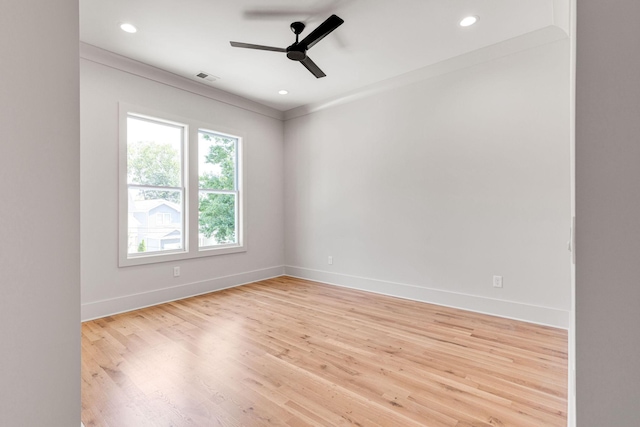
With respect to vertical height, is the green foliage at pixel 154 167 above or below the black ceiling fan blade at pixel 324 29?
below

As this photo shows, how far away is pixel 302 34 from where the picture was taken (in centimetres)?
287

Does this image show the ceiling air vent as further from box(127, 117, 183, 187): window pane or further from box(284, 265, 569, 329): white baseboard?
box(284, 265, 569, 329): white baseboard

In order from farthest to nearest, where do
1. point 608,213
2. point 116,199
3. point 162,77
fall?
point 162,77 → point 116,199 → point 608,213

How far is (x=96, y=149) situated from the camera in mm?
3109

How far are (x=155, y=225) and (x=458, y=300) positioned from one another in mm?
3895

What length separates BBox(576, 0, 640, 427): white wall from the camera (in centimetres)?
59

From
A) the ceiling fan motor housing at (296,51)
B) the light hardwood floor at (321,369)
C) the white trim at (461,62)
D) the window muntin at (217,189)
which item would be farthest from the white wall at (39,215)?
the white trim at (461,62)

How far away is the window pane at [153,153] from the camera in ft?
11.4

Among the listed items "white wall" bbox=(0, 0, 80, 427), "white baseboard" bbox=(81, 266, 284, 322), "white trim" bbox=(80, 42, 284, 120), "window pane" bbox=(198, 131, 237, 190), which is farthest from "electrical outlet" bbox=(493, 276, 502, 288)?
"white trim" bbox=(80, 42, 284, 120)

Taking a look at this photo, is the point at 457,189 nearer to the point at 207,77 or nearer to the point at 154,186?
the point at 207,77

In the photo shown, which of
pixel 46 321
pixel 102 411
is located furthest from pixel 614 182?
pixel 102 411

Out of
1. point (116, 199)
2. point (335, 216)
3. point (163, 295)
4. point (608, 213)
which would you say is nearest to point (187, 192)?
point (116, 199)

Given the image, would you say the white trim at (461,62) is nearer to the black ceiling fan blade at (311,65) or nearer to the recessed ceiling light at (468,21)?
the recessed ceiling light at (468,21)

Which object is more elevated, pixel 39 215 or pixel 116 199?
pixel 116 199
